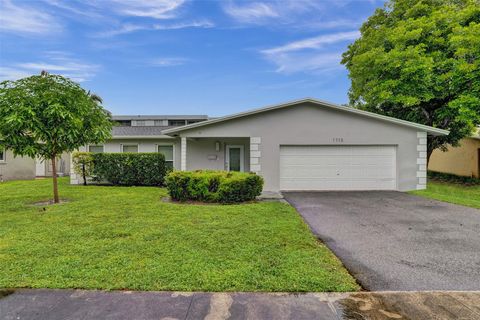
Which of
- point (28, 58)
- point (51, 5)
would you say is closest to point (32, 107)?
point (51, 5)

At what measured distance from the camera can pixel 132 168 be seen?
13398 millimetres

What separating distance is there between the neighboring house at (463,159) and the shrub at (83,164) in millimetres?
22370

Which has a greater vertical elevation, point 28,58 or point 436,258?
point 28,58

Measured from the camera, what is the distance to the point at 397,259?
4.01m

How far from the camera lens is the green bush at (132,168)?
13.4 m

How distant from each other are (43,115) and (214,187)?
5.41 m

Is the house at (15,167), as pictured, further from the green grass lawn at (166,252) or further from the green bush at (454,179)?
the green bush at (454,179)

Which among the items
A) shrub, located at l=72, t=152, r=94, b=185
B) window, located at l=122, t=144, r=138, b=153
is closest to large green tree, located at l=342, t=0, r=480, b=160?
window, located at l=122, t=144, r=138, b=153

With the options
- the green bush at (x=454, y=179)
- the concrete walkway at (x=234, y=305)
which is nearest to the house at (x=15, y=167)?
the concrete walkway at (x=234, y=305)

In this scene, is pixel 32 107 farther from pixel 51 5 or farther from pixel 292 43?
pixel 292 43

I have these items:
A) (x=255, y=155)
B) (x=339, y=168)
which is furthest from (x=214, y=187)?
(x=339, y=168)

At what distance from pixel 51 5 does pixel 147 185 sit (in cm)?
808

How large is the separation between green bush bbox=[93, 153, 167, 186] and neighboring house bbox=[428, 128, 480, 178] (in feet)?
62.2

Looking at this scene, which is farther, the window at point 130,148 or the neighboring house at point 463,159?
the neighboring house at point 463,159
